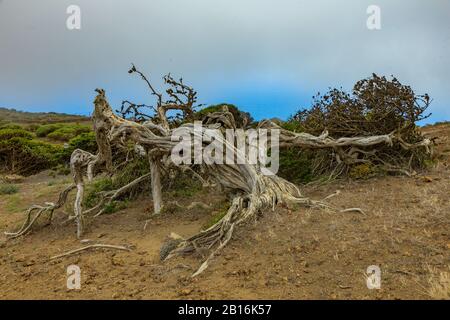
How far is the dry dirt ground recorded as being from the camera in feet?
12.9

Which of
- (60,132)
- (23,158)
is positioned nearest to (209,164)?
(23,158)

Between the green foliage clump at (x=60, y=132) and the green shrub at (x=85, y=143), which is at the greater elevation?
the green foliage clump at (x=60, y=132)

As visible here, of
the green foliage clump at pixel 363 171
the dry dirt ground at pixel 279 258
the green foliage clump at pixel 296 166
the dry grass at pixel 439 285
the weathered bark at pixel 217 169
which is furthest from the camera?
the green foliage clump at pixel 296 166

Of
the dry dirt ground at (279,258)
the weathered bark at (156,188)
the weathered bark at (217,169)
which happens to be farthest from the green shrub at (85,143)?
the dry dirt ground at (279,258)

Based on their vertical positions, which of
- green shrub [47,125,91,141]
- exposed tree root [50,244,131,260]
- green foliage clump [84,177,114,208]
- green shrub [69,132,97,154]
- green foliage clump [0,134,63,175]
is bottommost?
exposed tree root [50,244,131,260]

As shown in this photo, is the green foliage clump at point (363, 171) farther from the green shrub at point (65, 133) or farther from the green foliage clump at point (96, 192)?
the green shrub at point (65, 133)

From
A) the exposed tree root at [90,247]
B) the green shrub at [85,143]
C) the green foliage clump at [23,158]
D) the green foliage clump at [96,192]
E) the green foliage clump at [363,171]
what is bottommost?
the exposed tree root at [90,247]

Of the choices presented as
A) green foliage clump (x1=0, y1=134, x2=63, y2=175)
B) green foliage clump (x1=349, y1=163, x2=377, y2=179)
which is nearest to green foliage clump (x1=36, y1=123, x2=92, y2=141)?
green foliage clump (x1=0, y1=134, x2=63, y2=175)

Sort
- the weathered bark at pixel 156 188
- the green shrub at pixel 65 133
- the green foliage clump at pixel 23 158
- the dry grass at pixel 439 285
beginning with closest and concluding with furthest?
the dry grass at pixel 439 285 < the weathered bark at pixel 156 188 < the green foliage clump at pixel 23 158 < the green shrub at pixel 65 133

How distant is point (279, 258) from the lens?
4.59 metres

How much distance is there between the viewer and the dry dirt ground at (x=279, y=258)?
155 inches

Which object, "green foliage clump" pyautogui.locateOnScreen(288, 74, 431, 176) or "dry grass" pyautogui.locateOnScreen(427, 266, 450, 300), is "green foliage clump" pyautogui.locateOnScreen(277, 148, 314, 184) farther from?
"dry grass" pyautogui.locateOnScreen(427, 266, 450, 300)
